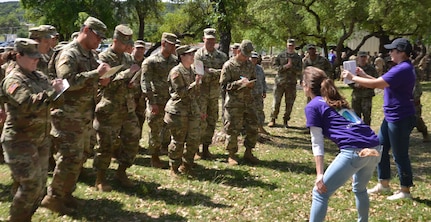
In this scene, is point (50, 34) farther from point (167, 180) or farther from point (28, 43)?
point (167, 180)

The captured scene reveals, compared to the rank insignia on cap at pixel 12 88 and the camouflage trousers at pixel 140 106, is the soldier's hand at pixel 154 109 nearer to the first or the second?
the camouflage trousers at pixel 140 106

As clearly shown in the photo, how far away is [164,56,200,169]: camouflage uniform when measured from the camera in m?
6.71

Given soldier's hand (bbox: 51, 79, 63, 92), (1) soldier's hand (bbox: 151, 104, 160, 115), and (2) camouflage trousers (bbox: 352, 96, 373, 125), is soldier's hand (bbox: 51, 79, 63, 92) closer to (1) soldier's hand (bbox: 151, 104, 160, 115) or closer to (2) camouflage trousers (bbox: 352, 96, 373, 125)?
(1) soldier's hand (bbox: 151, 104, 160, 115)

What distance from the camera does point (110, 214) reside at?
18.4ft

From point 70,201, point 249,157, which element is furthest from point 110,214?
point 249,157

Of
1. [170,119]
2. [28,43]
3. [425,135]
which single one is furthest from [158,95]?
[425,135]

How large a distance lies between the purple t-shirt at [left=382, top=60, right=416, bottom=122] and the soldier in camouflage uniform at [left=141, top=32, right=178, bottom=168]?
11.9 ft

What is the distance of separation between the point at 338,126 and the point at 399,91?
6.66 ft

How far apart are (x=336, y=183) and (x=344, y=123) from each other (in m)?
0.59

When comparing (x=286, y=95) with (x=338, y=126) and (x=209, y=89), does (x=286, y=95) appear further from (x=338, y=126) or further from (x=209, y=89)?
(x=338, y=126)

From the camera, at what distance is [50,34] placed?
6266 mm

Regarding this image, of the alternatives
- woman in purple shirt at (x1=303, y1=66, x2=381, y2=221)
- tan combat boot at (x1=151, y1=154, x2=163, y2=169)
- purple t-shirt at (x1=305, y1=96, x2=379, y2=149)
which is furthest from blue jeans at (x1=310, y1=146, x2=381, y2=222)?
tan combat boot at (x1=151, y1=154, x2=163, y2=169)

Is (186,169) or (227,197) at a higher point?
(186,169)

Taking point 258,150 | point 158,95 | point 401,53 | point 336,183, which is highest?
point 401,53
